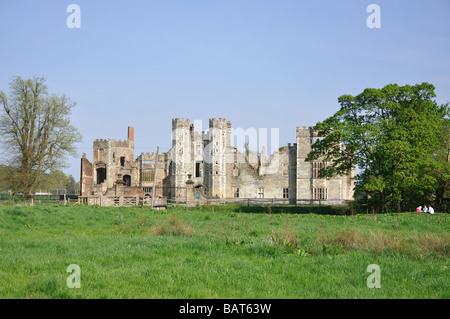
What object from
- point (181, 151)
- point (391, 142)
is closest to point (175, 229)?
point (391, 142)

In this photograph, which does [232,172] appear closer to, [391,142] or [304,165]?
[304,165]

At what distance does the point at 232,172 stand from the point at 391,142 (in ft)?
103

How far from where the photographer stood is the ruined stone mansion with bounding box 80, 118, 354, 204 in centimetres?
5472

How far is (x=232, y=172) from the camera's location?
58656mm

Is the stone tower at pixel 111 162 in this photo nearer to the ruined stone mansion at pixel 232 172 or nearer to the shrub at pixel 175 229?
the ruined stone mansion at pixel 232 172

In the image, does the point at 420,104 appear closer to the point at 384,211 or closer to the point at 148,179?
the point at 384,211

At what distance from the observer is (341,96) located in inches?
1345

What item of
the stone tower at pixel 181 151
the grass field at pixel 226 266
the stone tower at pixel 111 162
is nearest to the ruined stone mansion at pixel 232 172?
the stone tower at pixel 181 151

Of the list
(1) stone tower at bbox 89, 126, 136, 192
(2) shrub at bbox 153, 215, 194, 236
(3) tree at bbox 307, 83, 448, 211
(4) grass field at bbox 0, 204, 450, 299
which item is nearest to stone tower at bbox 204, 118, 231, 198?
(1) stone tower at bbox 89, 126, 136, 192

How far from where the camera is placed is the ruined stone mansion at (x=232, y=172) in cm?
5472

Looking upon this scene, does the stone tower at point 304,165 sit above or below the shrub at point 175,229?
above

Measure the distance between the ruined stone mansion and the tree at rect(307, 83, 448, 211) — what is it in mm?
19904

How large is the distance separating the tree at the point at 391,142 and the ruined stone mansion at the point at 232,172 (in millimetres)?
19904
